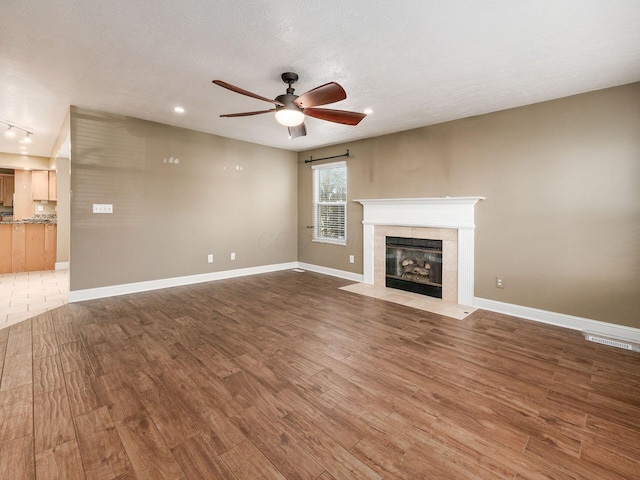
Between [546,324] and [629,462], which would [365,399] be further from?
[546,324]

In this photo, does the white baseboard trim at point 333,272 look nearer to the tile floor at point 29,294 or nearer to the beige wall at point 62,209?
the tile floor at point 29,294

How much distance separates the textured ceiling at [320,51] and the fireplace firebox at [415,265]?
1.96 metres

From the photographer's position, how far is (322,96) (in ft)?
8.11

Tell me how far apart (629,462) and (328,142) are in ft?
17.3

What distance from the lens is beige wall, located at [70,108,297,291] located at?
4.09 metres

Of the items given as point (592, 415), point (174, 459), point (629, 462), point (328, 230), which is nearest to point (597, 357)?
point (592, 415)

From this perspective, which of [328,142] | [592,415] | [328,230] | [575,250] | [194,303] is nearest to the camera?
[592,415]

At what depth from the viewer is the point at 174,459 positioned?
1.46 m

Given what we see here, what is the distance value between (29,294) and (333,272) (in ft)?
16.2

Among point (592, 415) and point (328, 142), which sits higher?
point (328, 142)

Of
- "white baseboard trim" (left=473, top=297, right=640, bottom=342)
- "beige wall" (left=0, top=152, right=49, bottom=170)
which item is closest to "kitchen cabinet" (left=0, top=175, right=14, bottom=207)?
"beige wall" (left=0, top=152, right=49, bottom=170)

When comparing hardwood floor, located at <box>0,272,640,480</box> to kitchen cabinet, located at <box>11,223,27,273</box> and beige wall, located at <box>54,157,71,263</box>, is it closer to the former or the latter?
beige wall, located at <box>54,157,71,263</box>

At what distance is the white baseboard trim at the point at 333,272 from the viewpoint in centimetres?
546

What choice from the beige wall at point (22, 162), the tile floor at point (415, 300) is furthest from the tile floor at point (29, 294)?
the tile floor at point (415, 300)
